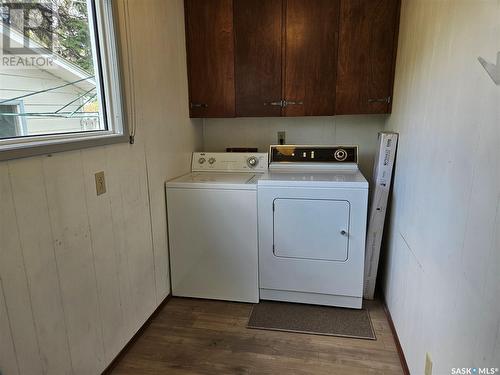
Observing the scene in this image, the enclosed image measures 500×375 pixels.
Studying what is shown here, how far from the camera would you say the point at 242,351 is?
1931 mm

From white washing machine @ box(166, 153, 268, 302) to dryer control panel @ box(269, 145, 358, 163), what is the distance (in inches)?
12.7

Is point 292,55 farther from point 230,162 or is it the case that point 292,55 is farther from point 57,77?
point 57,77

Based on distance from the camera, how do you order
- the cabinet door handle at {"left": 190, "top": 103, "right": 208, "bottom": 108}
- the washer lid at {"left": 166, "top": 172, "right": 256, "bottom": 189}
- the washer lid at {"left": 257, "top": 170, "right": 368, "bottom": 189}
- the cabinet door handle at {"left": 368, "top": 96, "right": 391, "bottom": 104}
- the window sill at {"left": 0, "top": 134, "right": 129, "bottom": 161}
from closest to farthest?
the window sill at {"left": 0, "top": 134, "right": 129, "bottom": 161}
the washer lid at {"left": 257, "top": 170, "right": 368, "bottom": 189}
the washer lid at {"left": 166, "top": 172, "right": 256, "bottom": 189}
the cabinet door handle at {"left": 368, "top": 96, "right": 391, "bottom": 104}
the cabinet door handle at {"left": 190, "top": 103, "right": 208, "bottom": 108}

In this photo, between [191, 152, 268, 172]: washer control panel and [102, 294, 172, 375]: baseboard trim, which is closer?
[102, 294, 172, 375]: baseboard trim

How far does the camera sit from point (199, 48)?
2.54m

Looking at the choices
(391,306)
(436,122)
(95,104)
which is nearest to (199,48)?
(95,104)

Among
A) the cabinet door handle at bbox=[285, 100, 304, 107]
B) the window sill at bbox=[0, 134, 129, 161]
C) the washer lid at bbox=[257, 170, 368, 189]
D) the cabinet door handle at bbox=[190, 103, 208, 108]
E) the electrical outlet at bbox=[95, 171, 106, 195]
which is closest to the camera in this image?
the window sill at bbox=[0, 134, 129, 161]

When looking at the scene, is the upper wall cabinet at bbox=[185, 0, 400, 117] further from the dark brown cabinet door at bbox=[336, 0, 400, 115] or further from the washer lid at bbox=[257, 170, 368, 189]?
the washer lid at bbox=[257, 170, 368, 189]

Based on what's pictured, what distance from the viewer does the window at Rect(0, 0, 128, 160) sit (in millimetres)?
1235

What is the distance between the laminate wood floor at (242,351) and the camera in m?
1.79

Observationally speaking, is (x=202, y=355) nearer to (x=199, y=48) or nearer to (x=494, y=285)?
(x=494, y=285)

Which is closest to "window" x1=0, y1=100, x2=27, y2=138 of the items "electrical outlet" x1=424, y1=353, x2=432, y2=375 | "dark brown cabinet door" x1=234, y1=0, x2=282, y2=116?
"dark brown cabinet door" x1=234, y1=0, x2=282, y2=116

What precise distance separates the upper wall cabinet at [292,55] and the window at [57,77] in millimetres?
963

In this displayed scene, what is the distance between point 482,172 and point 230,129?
228 cm
